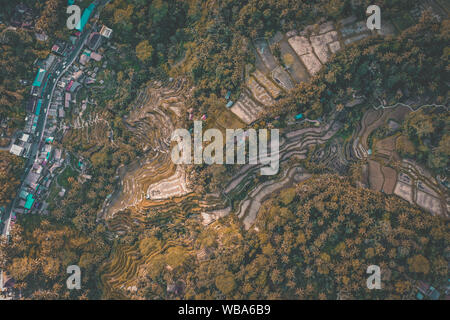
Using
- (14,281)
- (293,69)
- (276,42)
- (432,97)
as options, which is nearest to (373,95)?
(432,97)

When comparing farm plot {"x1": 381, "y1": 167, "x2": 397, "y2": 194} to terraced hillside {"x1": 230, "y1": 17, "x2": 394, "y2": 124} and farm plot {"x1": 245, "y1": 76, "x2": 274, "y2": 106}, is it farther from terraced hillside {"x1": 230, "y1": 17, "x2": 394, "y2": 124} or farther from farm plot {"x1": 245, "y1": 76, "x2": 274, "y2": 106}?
farm plot {"x1": 245, "y1": 76, "x2": 274, "y2": 106}

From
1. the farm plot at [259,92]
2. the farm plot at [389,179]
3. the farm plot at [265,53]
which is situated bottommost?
the farm plot at [389,179]

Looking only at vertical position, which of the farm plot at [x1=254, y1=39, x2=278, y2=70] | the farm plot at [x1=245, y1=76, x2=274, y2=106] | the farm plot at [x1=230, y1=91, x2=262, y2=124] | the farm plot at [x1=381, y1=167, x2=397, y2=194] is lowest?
the farm plot at [x1=381, y1=167, x2=397, y2=194]

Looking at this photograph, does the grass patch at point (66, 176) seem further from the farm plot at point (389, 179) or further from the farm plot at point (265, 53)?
the farm plot at point (389, 179)

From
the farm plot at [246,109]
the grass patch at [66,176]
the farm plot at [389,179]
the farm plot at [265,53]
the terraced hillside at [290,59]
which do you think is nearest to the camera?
the terraced hillside at [290,59]

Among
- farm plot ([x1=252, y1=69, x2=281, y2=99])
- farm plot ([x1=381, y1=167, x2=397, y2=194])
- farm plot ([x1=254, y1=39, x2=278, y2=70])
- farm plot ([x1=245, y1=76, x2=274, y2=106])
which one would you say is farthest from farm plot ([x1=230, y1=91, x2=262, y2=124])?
farm plot ([x1=381, y1=167, x2=397, y2=194])

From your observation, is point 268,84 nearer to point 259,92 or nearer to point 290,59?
point 259,92

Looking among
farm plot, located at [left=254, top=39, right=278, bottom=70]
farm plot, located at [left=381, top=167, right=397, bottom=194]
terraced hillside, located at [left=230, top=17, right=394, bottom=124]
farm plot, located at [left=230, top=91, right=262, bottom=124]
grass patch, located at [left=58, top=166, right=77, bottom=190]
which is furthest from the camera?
grass patch, located at [left=58, top=166, right=77, bottom=190]

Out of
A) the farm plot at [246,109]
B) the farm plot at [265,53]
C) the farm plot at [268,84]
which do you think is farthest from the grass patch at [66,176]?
the farm plot at [265,53]

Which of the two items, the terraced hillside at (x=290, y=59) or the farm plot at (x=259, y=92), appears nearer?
the terraced hillside at (x=290, y=59)

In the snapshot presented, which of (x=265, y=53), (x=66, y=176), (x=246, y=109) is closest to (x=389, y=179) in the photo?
(x=246, y=109)

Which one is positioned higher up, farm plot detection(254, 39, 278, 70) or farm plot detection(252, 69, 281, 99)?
farm plot detection(254, 39, 278, 70)

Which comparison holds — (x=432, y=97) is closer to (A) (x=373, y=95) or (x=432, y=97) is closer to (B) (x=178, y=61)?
(A) (x=373, y=95)
